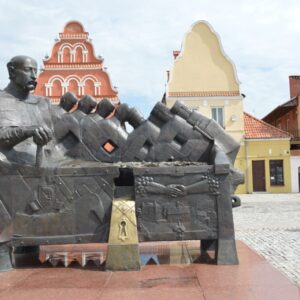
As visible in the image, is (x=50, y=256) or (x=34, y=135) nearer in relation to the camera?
(x=34, y=135)

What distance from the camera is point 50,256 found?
591 centimetres

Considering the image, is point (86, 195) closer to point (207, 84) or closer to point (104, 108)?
point (104, 108)


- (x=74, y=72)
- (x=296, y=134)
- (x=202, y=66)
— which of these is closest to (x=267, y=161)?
(x=296, y=134)

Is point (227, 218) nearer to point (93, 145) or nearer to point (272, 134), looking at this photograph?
point (93, 145)

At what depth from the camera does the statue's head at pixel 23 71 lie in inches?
203

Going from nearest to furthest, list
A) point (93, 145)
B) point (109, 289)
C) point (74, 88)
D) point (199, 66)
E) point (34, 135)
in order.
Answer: point (109, 289)
point (34, 135)
point (93, 145)
point (74, 88)
point (199, 66)

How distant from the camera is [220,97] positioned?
24750 millimetres

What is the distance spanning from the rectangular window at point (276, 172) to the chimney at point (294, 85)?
705cm

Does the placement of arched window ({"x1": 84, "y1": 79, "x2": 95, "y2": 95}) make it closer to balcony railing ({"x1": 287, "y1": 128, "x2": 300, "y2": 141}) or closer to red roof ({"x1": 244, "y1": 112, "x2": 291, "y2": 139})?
red roof ({"x1": 244, "y1": 112, "x2": 291, "y2": 139})

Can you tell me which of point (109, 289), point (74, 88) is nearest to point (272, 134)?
point (74, 88)

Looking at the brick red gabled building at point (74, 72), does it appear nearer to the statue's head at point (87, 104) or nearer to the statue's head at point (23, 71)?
the statue's head at point (87, 104)

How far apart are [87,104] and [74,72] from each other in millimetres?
17625

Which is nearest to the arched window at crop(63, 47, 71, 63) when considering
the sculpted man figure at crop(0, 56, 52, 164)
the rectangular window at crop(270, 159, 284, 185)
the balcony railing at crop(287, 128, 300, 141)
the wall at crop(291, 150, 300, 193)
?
the rectangular window at crop(270, 159, 284, 185)

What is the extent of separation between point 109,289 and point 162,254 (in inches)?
78.1
